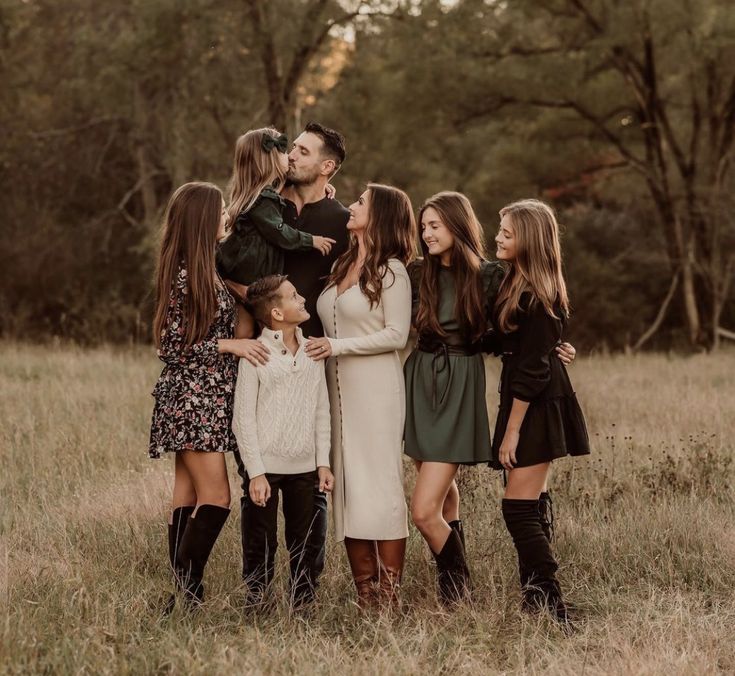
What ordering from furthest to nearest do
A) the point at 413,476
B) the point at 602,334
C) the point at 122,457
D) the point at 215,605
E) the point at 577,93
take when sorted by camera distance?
the point at 602,334 < the point at 577,93 < the point at 122,457 < the point at 413,476 < the point at 215,605

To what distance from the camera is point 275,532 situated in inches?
167

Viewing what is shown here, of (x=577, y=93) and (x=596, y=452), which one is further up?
(x=577, y=93)

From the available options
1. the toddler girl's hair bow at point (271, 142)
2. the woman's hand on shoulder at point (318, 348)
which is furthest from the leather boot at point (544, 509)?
the toddler girl's hair bow at point (271, 142)

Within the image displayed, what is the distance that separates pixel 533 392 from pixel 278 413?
1062 millimetres

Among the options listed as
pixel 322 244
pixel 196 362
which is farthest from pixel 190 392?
pixel 322 244

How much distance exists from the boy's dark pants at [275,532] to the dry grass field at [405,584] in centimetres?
13

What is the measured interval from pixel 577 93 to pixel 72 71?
10.2 meters

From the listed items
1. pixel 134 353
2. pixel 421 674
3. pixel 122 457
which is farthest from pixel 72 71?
pixel 421 674

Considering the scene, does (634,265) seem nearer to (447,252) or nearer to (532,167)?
(532,167)

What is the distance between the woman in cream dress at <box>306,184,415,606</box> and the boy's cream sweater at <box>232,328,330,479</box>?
0.59ft

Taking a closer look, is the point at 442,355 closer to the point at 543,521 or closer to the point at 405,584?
the point at 543,521

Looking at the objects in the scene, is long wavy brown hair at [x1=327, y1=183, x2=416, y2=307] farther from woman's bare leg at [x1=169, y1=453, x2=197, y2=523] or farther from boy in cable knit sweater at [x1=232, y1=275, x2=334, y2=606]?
woman's bare leg at [x1=169, y1=453, x2=197, y2=523]

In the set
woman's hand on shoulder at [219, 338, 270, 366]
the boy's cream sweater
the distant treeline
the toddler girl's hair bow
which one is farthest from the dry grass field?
the distant treeline

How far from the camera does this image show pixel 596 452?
7016 millimetres
